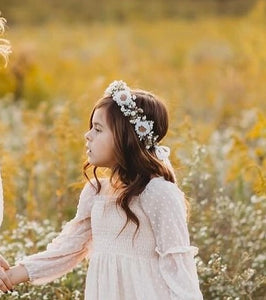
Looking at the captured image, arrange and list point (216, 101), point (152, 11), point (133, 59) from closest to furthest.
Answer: point (216, 101) < point (133, 59) < point (152, 11)

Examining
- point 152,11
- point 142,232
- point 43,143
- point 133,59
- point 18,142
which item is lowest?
point 142,232

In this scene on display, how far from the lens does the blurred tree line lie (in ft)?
101

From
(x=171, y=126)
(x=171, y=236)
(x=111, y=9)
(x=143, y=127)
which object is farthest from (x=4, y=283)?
(x=111, y=9)


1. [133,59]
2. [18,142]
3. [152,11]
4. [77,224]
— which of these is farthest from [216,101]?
[152,11]

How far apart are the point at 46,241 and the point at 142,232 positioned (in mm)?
1470

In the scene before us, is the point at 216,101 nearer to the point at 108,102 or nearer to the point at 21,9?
the point at 108,102

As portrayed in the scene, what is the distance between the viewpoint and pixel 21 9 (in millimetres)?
33469

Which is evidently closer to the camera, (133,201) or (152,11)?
(133,201)

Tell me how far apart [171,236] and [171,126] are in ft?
7.01

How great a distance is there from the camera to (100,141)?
389 centimetres

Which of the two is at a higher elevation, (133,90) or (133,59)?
(133,59)

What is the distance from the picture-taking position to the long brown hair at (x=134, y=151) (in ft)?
12.6

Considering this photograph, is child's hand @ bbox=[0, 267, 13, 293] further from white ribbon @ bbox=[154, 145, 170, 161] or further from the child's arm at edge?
white ribbon @ bbox=[154, 145, 170, 161]

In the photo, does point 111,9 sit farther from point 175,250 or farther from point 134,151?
point 175,250
